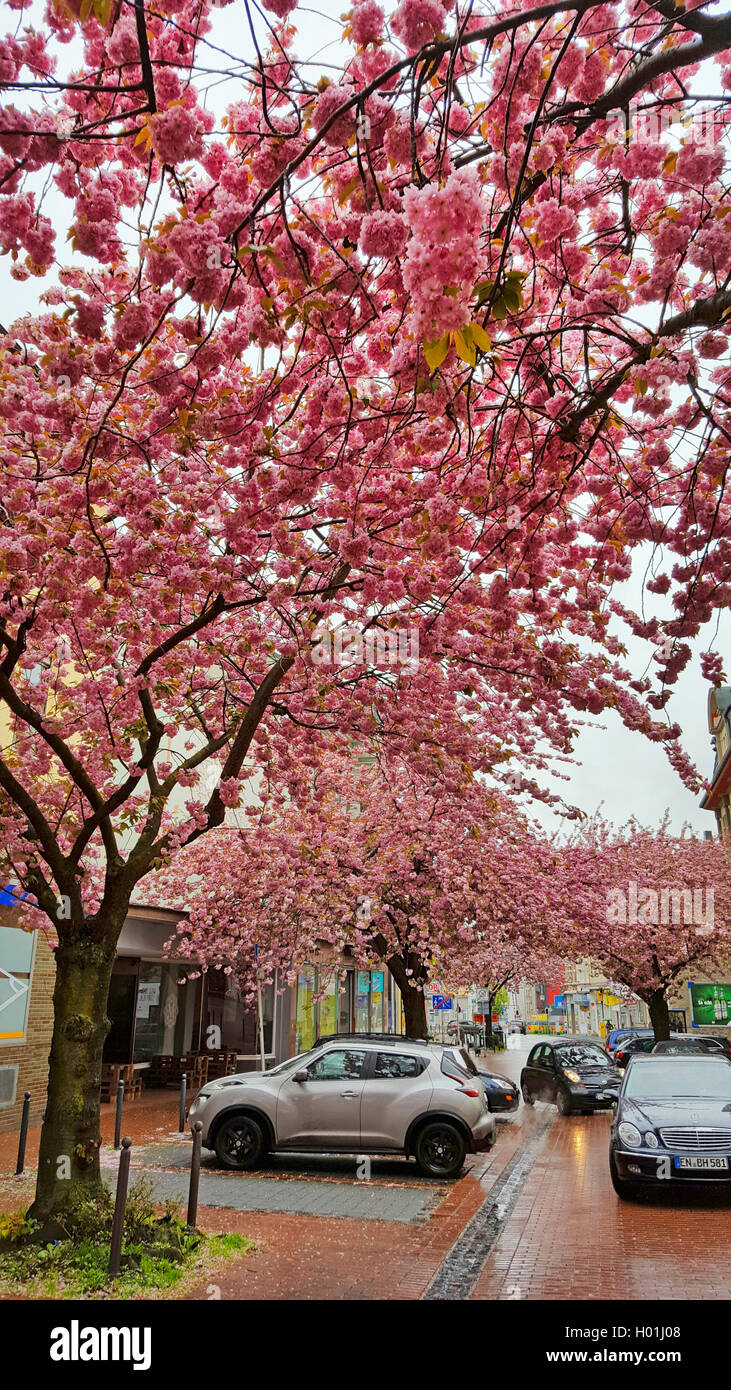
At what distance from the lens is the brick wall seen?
14047mm

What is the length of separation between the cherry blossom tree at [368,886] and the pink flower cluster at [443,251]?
13.7 meters

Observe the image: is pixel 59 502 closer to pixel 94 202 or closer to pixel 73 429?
pixel 73 429

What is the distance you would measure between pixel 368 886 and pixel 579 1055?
855 cm

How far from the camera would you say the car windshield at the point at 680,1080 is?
1030 centimetres

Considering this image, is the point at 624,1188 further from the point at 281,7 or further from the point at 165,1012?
the point at 165,1012

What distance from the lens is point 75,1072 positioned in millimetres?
7070

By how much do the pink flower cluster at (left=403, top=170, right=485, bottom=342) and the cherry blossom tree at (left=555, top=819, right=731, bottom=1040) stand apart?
947 inches

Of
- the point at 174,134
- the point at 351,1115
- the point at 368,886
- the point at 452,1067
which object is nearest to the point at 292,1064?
the point at 351,1115

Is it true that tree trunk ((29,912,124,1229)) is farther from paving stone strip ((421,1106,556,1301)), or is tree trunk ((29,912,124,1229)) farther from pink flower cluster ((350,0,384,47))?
pink flower cluster ((350,0,384,47))

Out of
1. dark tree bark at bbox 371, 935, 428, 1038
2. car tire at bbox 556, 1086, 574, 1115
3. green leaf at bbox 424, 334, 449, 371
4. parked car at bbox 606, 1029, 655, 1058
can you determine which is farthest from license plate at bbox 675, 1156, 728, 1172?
parked car at bbox 606, 1029, 655, 1058

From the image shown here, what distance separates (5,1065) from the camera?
13875 mm

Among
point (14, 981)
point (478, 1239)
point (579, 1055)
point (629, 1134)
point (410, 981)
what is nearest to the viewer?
point (478, 1239)

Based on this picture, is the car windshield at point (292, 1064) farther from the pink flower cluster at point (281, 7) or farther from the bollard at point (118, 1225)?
the pink flower cluster at point (281, 7)

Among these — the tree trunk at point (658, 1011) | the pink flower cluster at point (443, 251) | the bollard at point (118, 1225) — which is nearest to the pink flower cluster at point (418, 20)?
the pink flower cluster at point (443, 251)
